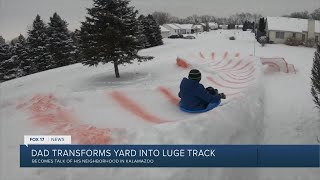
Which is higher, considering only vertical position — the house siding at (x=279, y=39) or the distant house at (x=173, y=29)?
the distant house at (x=173, y=29)

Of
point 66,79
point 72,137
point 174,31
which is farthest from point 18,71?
point 174,31

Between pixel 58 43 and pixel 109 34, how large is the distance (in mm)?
13705

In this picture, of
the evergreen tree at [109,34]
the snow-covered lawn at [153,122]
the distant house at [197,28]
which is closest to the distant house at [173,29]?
the distant house at [197,28]

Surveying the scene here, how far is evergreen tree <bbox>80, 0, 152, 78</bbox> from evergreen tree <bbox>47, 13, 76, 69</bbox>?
492 inches

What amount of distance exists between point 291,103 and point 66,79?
1379cm

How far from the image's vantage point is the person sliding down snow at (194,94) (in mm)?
6027

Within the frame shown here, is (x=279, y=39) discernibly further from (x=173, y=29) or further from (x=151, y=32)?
(x=173, y=29)

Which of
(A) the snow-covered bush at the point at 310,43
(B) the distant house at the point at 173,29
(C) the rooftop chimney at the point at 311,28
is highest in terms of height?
(B) the distant house at the point at 173,29

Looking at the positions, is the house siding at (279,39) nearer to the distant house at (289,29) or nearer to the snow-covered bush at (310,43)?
the distant house at (289,29)

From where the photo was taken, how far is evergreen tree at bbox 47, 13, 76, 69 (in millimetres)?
29531

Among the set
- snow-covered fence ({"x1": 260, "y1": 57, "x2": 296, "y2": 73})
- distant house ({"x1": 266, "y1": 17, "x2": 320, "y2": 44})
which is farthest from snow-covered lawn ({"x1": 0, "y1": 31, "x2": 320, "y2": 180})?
distant house ({"x1": 266, "y1": 17, "x2": 320, "y2": 44})

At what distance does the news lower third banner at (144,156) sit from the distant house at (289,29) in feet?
121

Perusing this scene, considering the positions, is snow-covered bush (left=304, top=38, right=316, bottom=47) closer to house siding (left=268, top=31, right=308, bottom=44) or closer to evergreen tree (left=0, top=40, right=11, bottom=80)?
house siding (left=268, top=31, right=308, bottom=44)

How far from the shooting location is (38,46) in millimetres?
28875
